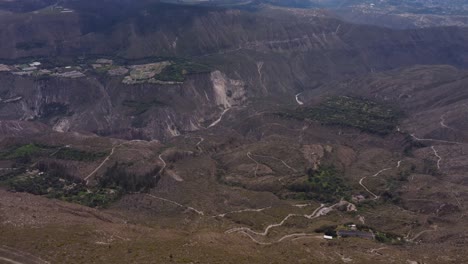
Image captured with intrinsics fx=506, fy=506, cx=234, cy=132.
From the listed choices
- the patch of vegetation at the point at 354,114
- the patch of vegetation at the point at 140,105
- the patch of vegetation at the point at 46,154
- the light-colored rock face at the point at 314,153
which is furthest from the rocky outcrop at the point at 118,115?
the light-colored rock face at the point at 314,153

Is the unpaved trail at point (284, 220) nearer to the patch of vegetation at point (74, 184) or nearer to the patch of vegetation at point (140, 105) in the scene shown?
the patch of vegetation at point (74, 184)

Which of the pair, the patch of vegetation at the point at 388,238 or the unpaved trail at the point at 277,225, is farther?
the patch of vegetation at the point at 388,238

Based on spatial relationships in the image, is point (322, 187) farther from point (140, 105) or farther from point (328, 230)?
point (140, 105)

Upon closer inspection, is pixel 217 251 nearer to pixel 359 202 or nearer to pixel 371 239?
pixel 371 239

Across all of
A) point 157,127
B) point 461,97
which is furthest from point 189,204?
point 461,97

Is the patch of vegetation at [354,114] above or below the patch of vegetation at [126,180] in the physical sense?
below

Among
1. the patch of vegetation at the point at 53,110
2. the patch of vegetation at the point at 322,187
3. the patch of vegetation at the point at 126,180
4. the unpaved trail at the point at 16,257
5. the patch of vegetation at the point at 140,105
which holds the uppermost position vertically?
the unpaved trail at the point at 16,257

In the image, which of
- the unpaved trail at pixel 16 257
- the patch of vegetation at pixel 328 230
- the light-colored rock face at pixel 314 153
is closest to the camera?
the unpaved trail at pixel 16 257
